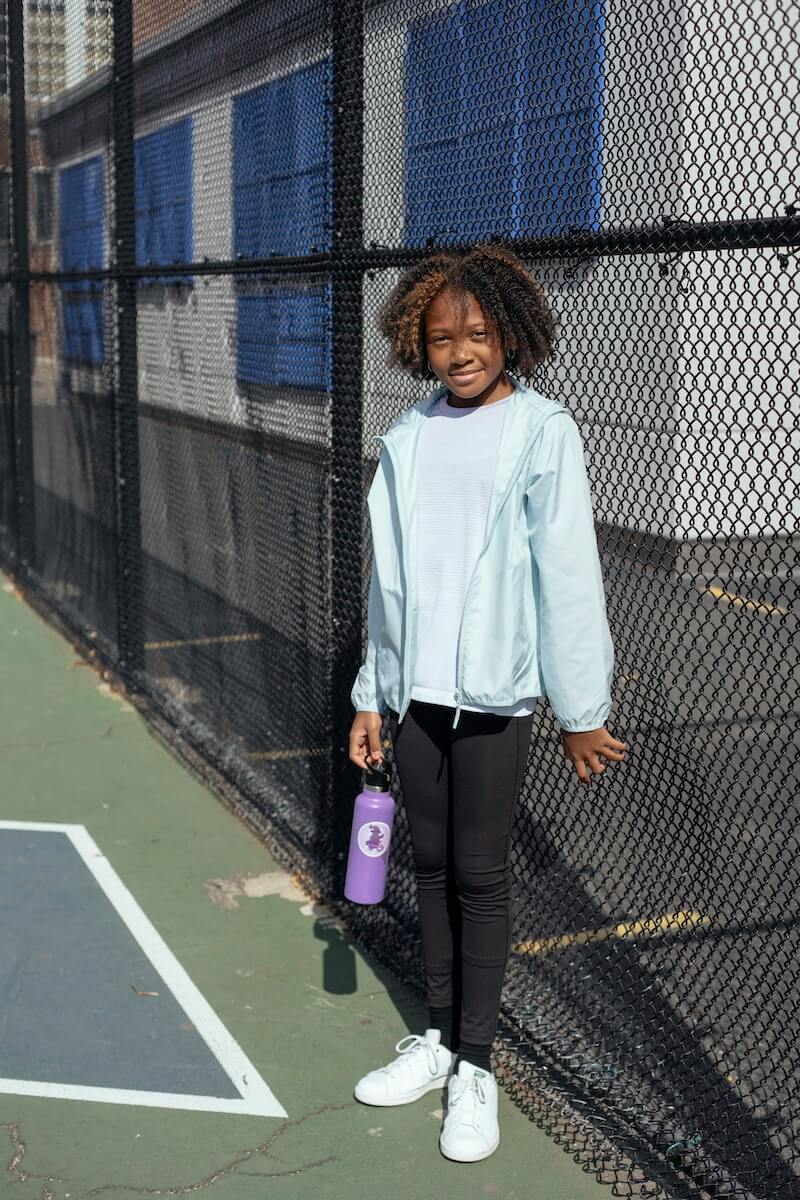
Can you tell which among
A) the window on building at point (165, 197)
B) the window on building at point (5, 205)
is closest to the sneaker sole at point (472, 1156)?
the window on building at point (165, 197)

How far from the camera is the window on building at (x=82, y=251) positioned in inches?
307

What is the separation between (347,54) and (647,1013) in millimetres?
2960

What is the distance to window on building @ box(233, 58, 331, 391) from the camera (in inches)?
182

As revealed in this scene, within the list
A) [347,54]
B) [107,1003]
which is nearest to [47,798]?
[107,1003]

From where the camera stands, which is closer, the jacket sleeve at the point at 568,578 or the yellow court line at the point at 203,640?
the jacket sleeve at the point at 568,578

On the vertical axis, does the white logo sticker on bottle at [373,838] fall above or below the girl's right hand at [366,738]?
below

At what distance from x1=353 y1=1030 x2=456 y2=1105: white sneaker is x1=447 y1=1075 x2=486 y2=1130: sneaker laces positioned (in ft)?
0.53

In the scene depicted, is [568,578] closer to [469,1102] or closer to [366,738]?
[366,738]

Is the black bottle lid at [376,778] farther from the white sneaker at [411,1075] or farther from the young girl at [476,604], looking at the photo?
the white sneaker at [411,1075]

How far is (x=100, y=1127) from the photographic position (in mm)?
3355

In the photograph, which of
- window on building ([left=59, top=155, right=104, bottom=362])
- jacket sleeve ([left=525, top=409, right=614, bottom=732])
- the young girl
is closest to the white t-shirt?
the young girl

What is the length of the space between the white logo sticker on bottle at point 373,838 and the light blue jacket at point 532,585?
0.36 meters

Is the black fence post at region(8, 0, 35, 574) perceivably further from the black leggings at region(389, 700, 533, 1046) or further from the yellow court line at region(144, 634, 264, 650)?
the black leggings at region(389, 700, 533, 1046)

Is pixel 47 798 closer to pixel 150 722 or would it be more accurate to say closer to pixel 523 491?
pixel 150 722
